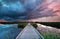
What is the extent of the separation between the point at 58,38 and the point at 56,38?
169mm

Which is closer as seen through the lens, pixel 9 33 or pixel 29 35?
pixel 29 35

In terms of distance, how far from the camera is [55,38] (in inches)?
390

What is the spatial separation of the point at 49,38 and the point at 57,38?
14.1 inches

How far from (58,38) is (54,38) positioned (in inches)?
10.1

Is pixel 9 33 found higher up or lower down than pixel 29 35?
higher up

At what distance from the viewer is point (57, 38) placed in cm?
1004

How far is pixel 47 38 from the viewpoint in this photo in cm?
1025

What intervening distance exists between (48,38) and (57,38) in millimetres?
409

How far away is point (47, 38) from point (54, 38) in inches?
16.6

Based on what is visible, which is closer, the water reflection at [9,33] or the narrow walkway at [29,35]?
the water reflection at [9,33]

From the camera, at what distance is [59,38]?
10242 mm

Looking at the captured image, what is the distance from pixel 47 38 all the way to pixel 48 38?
0.29 feet

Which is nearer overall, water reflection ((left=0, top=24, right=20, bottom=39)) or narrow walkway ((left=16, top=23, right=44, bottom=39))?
water reflection ((left=0, top=24, right=20, bottom=39))

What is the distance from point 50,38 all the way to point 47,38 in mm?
204
